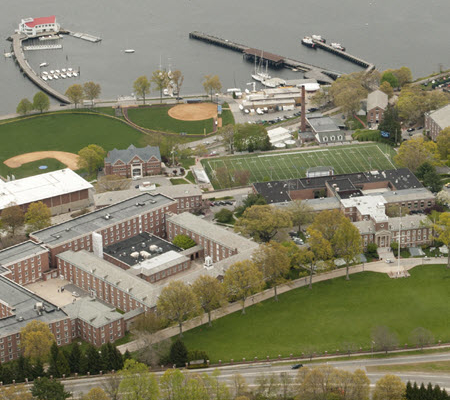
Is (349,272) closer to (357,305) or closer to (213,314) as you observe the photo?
(357,305)

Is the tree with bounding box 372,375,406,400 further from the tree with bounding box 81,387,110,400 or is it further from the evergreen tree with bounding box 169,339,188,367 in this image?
the tree with bounding box 81,387,110,400

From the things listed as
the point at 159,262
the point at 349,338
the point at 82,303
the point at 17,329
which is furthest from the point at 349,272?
the point at 17,329

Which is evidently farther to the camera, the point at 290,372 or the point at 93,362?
the point at 93,362

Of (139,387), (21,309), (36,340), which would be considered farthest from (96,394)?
(21,309)

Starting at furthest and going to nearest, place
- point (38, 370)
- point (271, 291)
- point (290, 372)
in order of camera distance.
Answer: point (271, 291) < point (290, 372) < point (38, 370)

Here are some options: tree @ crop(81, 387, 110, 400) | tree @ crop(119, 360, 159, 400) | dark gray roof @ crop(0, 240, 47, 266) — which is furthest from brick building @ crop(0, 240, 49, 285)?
tree @ crop(81, 387, 110, 400)

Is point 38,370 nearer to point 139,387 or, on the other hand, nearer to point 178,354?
point 139,387
